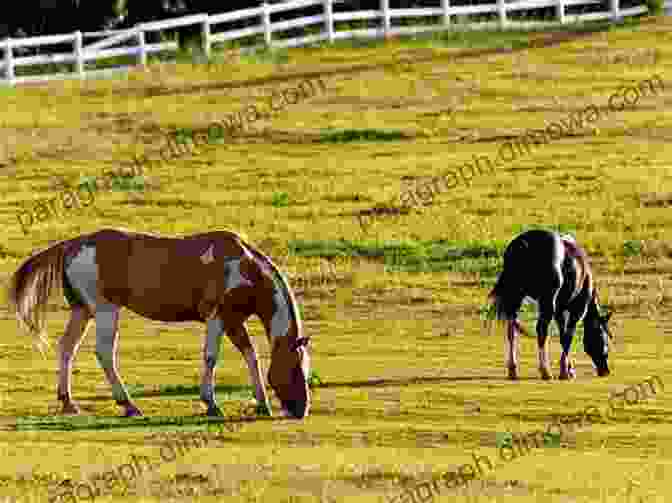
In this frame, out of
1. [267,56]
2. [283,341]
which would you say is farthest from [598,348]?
[267,56]

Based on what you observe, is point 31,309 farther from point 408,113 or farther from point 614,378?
point 408,113

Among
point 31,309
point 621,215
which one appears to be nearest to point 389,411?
point 31,309

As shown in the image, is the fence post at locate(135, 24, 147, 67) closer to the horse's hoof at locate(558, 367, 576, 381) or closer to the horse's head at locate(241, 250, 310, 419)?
the horse's hoof at locate(558, 367, 576, 381)

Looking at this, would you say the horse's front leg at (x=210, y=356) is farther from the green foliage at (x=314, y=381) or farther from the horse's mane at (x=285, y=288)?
the green foliage at (x=314, y=381)

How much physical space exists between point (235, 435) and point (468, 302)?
11.9 metres

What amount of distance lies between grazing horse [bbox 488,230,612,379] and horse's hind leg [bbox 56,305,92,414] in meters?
5.12

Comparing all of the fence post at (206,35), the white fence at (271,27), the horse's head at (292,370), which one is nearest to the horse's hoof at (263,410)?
the horse's head at (292,370)

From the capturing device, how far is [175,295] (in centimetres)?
1919

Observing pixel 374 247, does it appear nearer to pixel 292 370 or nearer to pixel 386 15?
pixel 292 370

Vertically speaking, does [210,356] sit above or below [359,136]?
below

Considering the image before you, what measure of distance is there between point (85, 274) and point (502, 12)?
37936 mm

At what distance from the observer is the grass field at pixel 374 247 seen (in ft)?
A: 55.2

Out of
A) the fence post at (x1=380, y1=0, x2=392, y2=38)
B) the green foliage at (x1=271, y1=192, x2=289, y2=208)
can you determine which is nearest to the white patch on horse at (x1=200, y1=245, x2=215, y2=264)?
the green foliage at (x1=271, y1=192, x2=289, y2=208)

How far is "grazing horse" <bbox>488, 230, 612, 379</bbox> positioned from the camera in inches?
874
